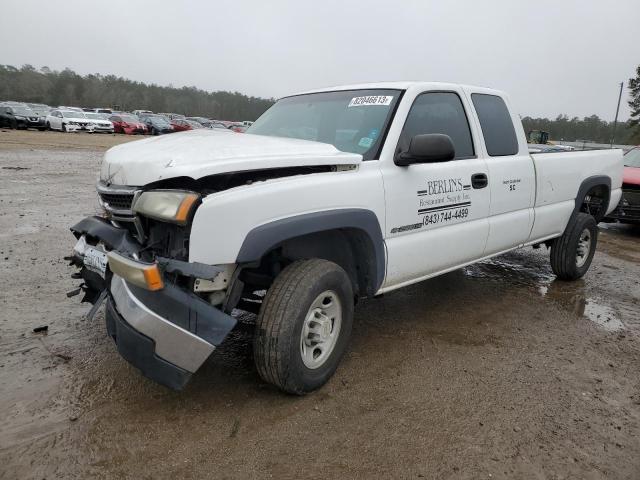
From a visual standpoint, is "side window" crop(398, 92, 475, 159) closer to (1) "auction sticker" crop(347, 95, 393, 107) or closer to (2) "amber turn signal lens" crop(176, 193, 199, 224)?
(1) "auction sticker" crop(347, 95, 393, 107)

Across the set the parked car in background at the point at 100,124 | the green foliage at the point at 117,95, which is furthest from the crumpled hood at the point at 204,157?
the green foliage at the point at 117,95

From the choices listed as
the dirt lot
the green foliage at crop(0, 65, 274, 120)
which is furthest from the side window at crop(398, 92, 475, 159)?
the green foliage at crop(0, 65, 274, 120)

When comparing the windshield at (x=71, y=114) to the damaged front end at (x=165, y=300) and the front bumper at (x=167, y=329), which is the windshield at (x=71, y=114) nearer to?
the damaged front end at (x=165, y=300)

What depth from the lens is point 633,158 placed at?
33.8 ft

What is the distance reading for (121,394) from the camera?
9.45ft

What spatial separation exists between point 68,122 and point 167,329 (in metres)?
32.6

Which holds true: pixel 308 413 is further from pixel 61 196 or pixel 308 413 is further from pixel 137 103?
pixel 137 103

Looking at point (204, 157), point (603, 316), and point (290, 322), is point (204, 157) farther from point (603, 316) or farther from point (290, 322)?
point (603, 316)

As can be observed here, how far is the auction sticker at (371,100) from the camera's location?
358cm

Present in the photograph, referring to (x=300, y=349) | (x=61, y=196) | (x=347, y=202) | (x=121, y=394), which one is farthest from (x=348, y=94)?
(x=61, y=196)

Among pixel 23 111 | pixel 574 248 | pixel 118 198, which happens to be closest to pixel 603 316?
pixel 574 248

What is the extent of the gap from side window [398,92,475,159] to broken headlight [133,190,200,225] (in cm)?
160

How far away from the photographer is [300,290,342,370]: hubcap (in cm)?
291

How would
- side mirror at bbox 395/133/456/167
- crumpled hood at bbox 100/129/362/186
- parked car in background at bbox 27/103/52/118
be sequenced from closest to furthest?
crumpled hood at bbox 100/129/362/186 → side mirror at bbox 395/133/456/167 → parked car in background at bbox 27/103/52/118
